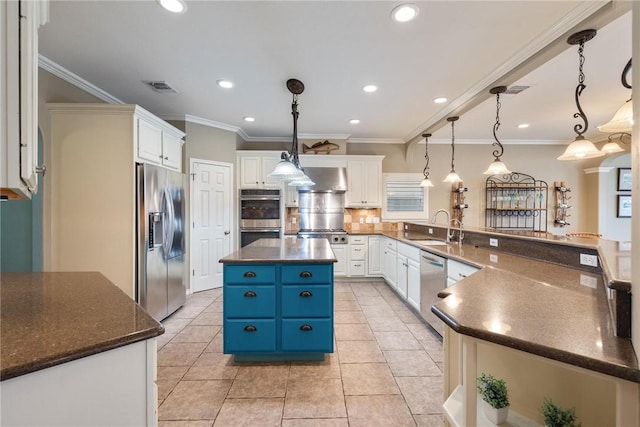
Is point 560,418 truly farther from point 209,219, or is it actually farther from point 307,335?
point 209,219

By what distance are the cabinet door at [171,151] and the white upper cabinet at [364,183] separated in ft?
9.60

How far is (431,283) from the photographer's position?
114 inches

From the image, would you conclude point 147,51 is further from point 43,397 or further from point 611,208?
point 611,208

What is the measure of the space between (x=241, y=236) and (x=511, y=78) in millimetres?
4376

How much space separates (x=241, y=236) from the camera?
4.88m

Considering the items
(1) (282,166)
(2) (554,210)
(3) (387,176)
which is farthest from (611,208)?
(1) (282,166)

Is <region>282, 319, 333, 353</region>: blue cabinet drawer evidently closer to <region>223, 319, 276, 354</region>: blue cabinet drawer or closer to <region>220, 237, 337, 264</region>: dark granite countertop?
<region>223, 319, 276, 354</region>: blue cabinet drawer

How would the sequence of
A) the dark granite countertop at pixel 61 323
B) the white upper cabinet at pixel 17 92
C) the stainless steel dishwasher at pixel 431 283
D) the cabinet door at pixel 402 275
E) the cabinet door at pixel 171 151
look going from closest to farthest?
the white upper cabinet at pixel 17 92
the dark granite countertop at pixel 61 323
the stainless steel dishwasher at pixel 431 283
the cabinet door at pixel 171 151
the cabinet door at pixel 402 275

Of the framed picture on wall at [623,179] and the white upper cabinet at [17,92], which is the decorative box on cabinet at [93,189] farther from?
the framed picture on wall at [623,179]

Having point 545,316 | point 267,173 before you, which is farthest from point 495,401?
point 267,173

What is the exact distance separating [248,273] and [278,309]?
405 millimetres

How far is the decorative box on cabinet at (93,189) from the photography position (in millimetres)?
2746

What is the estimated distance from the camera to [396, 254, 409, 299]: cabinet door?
3.67 meters

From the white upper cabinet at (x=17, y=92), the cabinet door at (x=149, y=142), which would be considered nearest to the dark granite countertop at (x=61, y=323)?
the white upper cabinet at (x=17, y=92)
